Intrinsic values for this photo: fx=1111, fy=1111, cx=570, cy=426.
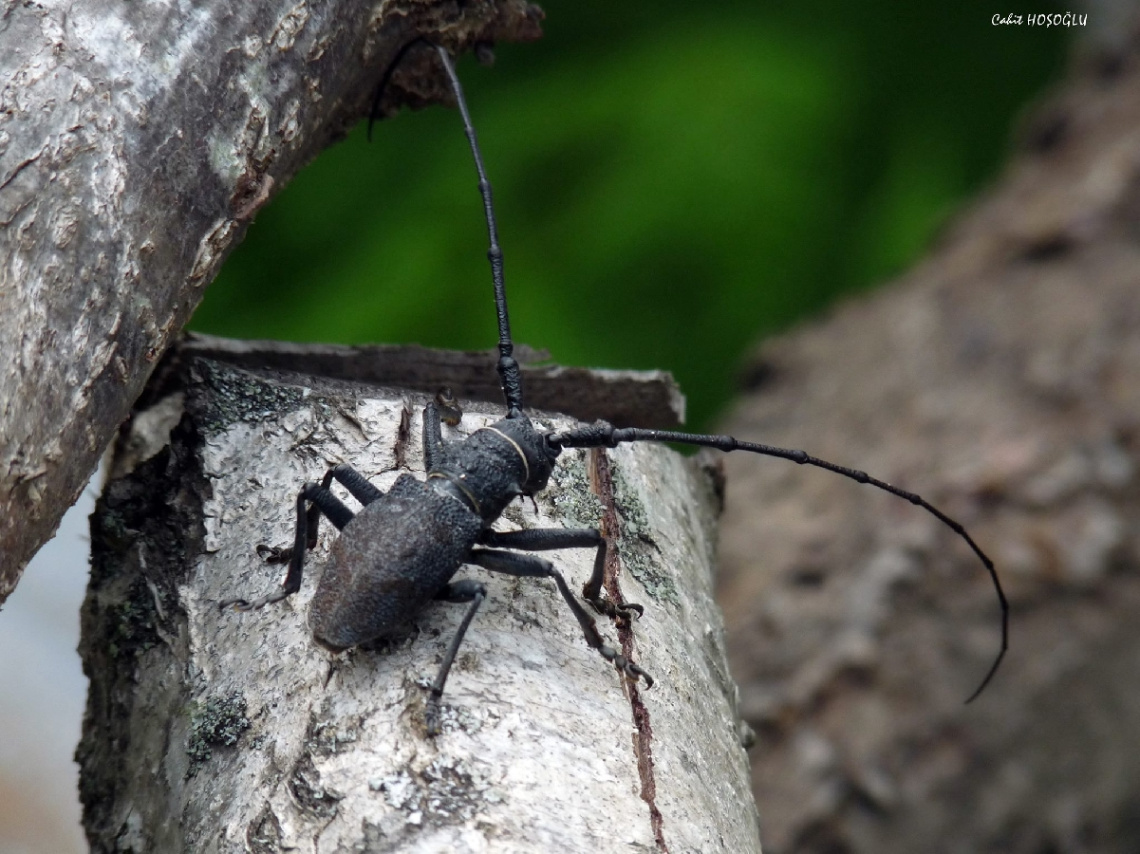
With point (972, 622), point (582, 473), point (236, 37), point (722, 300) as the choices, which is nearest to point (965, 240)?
point (722, 300)

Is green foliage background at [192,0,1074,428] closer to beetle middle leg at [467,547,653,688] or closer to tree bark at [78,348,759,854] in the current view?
tree bark at [78,348,759,854]

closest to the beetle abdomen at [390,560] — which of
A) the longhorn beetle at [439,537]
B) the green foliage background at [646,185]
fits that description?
the longhorn beetle at [439,537]

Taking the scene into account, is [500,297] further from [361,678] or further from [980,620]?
[980,620]

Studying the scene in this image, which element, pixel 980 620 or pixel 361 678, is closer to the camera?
pixel 361 678

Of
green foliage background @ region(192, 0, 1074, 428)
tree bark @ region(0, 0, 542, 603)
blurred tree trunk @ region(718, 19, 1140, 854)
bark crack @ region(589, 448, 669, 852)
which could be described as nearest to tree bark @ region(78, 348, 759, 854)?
bark crack @ region(589, 448, 669, 852)

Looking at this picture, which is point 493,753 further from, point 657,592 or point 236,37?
point 236,37

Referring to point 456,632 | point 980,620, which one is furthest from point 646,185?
point 456,632
